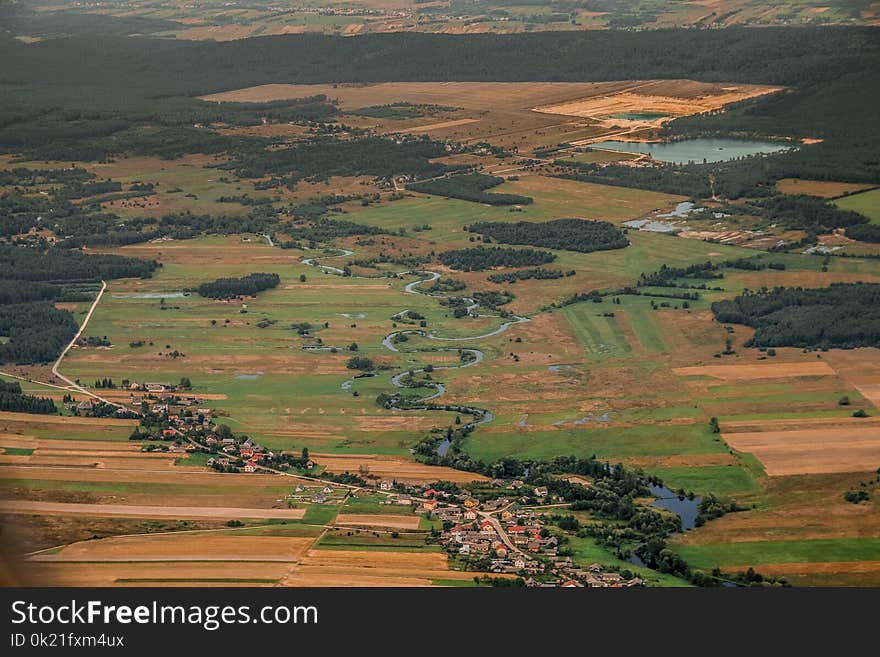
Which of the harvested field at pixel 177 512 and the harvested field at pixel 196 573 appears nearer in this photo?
the harvested field at pixel 196 573

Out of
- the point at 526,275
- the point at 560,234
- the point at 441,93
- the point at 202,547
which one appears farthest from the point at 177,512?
the point at 441,93

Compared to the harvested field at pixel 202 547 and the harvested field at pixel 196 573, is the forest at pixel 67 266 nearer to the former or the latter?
the harvested field at pixel 202 547

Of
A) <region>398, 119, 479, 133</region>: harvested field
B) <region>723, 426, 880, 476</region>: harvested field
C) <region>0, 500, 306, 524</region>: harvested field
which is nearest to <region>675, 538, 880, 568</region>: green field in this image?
<region>723, 426, 880, 476</region>: harvested field

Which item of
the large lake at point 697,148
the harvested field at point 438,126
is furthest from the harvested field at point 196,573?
the harvested field at point 438,126

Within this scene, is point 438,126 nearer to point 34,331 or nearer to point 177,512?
point 34,331

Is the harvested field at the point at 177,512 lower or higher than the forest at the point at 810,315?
higher
